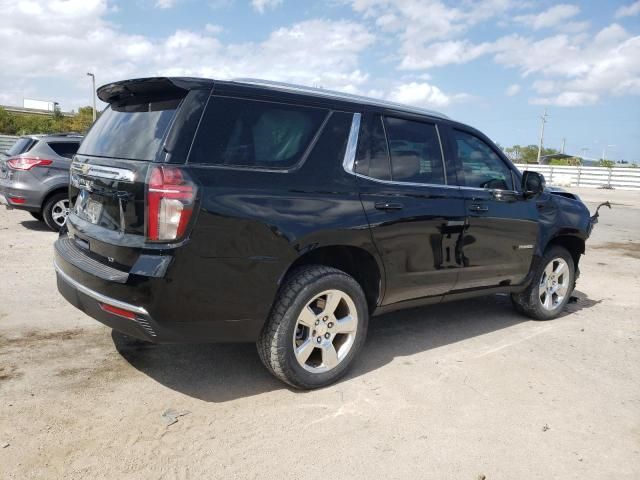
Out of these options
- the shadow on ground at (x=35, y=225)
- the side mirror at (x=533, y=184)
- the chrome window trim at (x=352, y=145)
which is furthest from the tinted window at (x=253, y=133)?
the shadow on ground at (x=35, y=225)

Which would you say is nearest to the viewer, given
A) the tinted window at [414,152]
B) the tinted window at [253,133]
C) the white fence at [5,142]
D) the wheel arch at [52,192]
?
the tinted window at [253,133]

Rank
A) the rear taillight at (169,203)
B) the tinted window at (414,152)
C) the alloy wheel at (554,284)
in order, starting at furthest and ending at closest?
1. the alloy wheel at (554,284)
2. the tinted window at (414,152)
3. the rear taillight at (169,203)

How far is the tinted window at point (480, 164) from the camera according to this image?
4.49 m

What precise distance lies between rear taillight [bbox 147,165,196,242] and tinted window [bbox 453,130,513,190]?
2.44 metres

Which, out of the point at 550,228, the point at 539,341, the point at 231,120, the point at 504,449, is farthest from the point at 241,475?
the point at 550,228

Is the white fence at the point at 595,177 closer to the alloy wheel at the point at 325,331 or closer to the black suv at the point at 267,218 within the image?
the black suv at the point at 267,218

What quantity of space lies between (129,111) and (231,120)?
776 mm

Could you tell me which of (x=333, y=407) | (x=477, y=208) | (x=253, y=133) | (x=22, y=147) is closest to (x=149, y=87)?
(x=253, y=133)

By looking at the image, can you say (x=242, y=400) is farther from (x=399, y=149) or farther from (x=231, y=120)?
(x=399, y=149)

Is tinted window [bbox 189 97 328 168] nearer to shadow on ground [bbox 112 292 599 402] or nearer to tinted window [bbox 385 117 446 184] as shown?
tinted window [bbox 385 117 446 184]

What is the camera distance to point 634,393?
3.78 metres

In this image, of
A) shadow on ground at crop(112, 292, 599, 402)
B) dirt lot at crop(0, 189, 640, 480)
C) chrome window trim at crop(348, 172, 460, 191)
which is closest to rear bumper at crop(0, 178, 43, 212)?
dirt lot at crop(0, 189, 640, 480)

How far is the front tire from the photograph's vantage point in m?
3.33

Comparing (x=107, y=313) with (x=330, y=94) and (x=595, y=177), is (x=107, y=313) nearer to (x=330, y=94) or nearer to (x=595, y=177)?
(x=330, y=94)
